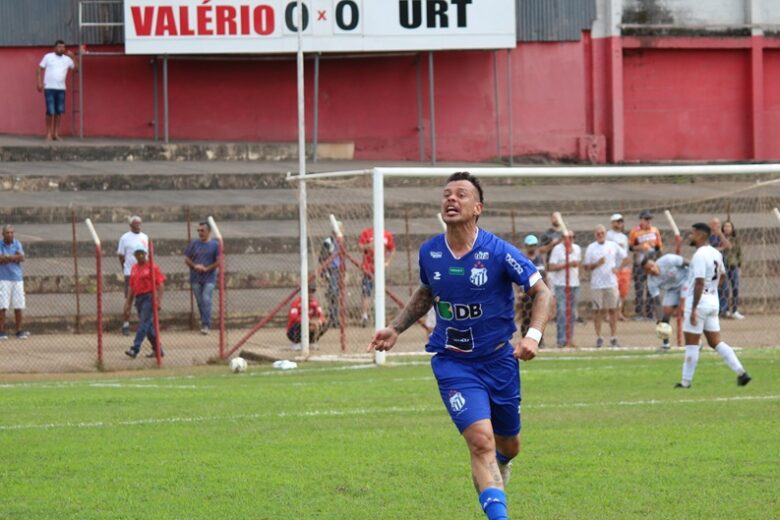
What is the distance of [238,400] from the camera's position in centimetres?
1625

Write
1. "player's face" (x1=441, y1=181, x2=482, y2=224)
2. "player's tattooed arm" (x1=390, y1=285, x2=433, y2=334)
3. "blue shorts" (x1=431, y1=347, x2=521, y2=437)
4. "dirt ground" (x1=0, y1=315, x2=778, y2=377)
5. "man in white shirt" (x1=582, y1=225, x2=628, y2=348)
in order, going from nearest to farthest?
"blue shorts" (x1=431, y1=347, x2=521, y2=437)
"player's face" (x1=441, y1=181, x2=482, y2=224)
"player's tattooed arm" (x1=390, y1=285, x2=433, y2=334)
"dirt ground" (x1=0, y1=315, x2=778, y2=377)
"man in white shirt" (x1=582, y1=225, x2=628, y2=348)

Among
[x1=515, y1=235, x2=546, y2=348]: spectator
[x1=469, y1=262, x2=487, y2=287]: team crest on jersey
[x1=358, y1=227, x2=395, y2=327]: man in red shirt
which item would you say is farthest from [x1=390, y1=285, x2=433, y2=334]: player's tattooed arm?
[x1=515, y1=235, x2=546, y2=348]: spectator

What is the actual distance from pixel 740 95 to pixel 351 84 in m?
10.2

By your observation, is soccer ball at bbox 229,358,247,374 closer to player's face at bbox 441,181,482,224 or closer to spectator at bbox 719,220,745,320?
spectator at bbox 719,220,745,320

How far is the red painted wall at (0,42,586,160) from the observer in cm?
3606

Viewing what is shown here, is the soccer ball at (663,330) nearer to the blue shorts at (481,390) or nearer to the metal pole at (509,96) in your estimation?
the blue shorts at (481,390)

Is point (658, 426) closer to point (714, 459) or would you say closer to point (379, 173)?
point (714, 459)

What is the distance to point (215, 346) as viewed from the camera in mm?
23562

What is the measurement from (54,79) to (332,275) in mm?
13494

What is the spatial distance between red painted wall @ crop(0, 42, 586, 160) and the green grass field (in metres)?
18.3

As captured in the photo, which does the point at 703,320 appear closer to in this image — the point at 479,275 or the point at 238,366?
the point at 238,366

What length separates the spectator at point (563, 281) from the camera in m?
23.5

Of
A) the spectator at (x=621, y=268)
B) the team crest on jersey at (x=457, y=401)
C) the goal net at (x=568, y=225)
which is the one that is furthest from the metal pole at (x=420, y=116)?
the team crest on jersey at (x=457, y=401)

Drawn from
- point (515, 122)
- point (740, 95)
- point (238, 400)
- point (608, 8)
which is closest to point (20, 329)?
point (238, 400)
